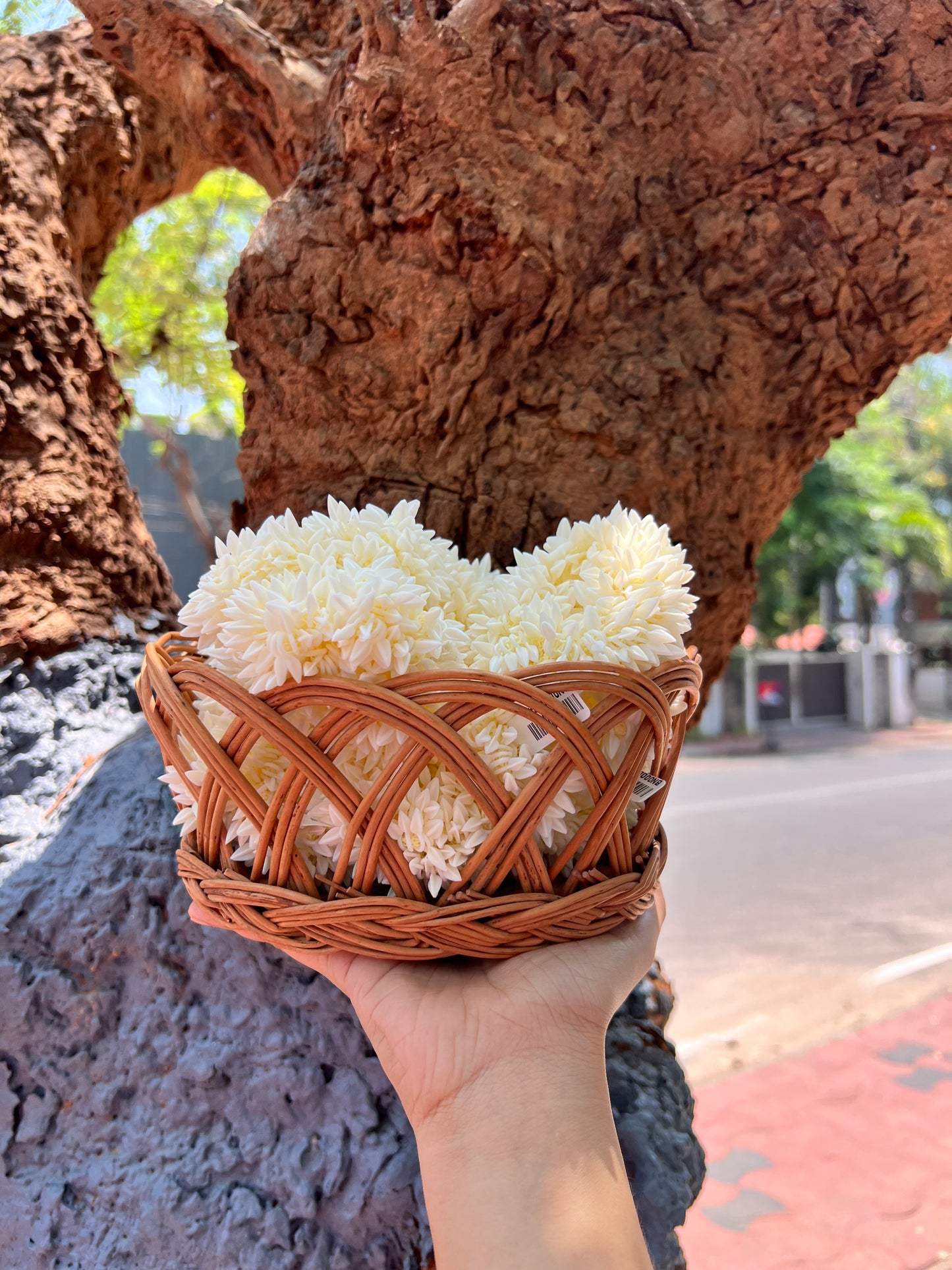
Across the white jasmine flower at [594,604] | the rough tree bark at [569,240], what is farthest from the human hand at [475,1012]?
the rough tree bark at [569,240]

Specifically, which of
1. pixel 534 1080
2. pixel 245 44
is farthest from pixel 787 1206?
pixel 245 44

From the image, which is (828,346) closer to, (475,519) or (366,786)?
(475,519)

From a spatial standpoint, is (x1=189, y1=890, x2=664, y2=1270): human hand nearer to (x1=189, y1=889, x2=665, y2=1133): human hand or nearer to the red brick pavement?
(x1=189, y1=889, x2=665, y2=1133): human hand

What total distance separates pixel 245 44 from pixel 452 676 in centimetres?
90

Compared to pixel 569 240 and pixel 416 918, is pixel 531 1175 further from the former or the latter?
pixel 569 240

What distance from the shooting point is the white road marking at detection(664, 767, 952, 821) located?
21.7 feet

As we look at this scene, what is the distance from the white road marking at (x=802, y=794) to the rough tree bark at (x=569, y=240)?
549 cm

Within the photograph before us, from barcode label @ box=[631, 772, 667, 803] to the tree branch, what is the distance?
0.87 m

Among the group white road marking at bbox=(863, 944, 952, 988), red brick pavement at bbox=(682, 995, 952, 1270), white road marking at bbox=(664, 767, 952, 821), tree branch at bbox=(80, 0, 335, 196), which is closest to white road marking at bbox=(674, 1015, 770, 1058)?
red brick pavement at bbox=(682, 995, 952, 1270)

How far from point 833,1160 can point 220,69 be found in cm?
254

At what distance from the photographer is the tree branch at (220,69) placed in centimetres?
105

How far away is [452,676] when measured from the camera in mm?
600

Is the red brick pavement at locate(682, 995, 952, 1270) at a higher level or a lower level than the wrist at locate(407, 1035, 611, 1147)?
lower

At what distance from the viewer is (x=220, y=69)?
43.6 inches
